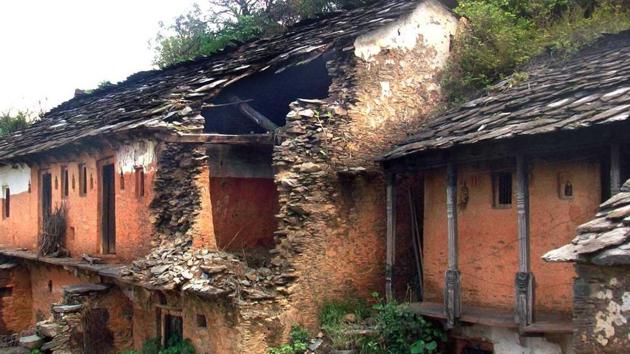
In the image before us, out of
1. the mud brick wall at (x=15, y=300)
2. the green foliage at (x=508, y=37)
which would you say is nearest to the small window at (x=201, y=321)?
the green foliage at (x=508, y=37)

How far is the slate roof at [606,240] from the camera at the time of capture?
5.54 m

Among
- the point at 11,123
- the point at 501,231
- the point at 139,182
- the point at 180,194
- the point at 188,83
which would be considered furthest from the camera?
the point at 11,123

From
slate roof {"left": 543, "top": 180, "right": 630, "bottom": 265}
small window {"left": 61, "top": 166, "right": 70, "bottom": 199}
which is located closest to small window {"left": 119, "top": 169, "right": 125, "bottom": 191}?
small window {"left": 61, "top": 166, "right": 70, "bottom": 199}

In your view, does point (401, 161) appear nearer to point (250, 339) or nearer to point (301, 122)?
point (301, 122)

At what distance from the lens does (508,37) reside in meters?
13.5

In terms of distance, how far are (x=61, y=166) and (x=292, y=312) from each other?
8.93 meters

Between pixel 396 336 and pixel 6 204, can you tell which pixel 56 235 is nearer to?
pixel 6 204

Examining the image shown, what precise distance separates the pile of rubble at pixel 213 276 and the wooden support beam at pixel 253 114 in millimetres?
2716

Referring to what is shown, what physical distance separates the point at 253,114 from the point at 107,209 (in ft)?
15.3

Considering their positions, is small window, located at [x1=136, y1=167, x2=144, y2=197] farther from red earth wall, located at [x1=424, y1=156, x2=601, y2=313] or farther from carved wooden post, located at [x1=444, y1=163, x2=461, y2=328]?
carved wooden post, located at [x1=444, y1=163, x2=461, y2=328]

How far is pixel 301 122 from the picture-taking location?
12078 mm

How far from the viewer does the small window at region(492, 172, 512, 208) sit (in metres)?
10.3

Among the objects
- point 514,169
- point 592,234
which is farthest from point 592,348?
point 514,169

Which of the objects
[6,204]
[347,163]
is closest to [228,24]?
[6,204]
